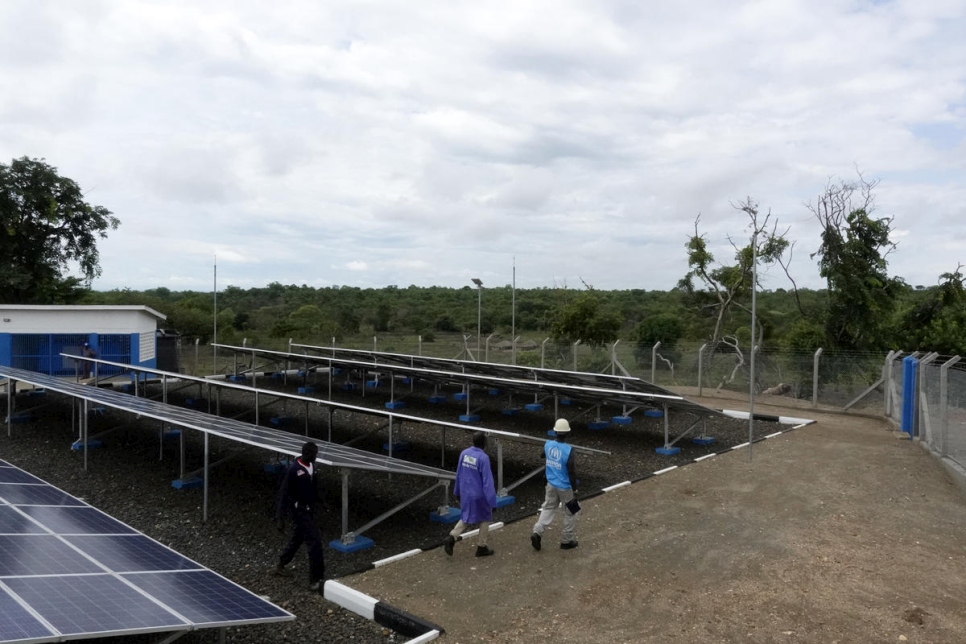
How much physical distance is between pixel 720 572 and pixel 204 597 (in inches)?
190

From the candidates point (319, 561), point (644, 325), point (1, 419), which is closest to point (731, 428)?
point (319, 561)

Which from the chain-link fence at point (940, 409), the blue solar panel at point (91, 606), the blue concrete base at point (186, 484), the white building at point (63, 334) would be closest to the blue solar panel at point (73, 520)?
the blue solar panel at point (91, 606)

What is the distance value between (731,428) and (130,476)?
1194 cm

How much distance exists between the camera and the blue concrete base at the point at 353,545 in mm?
7605

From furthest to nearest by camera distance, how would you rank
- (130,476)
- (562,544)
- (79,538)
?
(130,476) < (562,544) < (79,538)

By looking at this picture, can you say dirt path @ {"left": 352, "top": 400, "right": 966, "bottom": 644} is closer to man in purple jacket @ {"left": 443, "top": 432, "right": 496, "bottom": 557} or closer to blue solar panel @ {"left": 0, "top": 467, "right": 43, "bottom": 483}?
man in purple jacket @ {"left": 443, "top": 432, "right": 496, "bottom": 557}

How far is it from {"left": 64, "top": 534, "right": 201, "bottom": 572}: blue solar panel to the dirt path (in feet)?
5.36

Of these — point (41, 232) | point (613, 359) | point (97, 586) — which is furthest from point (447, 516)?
point (41, 232)

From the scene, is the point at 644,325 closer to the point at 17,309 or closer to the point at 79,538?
the point at 17,309

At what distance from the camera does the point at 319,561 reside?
6605mm

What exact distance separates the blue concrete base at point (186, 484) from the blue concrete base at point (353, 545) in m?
3.82

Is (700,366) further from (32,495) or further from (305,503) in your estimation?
(32,495)

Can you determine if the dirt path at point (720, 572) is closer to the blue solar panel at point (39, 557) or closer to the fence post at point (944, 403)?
the fence post at point (944, 403)

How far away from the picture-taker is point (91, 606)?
4574 mm
